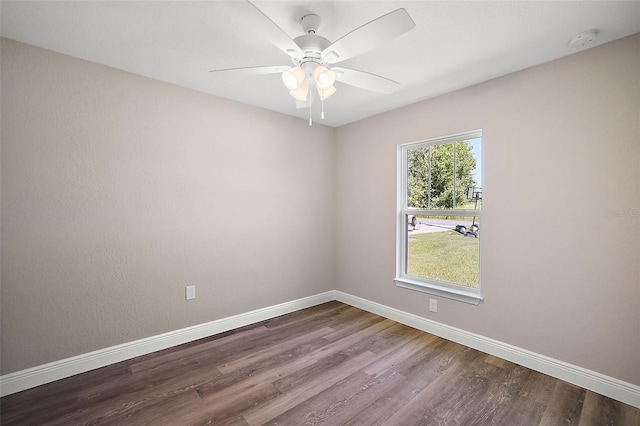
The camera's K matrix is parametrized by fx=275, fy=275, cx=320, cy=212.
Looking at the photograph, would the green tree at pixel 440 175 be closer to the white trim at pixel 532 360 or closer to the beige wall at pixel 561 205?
the beige wall at pixel 561 205

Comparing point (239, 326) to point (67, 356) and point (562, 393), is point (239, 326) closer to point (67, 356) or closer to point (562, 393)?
point (67, 356)

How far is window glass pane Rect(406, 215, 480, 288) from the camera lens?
267 centimetres

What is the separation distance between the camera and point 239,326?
2965mm

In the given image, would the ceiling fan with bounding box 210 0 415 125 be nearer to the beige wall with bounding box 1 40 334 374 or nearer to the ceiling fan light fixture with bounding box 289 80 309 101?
the ceiling fan light fixture with bounding box 289 80 309 101

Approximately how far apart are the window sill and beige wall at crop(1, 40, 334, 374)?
1.38 meters

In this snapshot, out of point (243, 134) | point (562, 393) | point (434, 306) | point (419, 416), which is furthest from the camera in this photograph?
point (243, 134)

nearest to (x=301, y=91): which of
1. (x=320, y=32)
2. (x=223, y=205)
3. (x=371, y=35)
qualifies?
(x=320, y=32)

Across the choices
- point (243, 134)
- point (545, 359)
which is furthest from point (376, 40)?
point (545, 359)

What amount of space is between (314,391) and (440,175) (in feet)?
7.63

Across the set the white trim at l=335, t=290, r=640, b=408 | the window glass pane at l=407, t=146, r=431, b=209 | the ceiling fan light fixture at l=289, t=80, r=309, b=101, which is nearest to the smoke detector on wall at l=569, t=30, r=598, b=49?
the window glass pane at l=407, t=146, r=431, b=209

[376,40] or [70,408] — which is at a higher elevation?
[376,40]

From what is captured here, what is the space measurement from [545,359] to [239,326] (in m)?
2.74

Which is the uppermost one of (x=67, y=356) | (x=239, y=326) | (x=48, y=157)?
(x=48, y=157)

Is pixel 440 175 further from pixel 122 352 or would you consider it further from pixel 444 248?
pixel 122 352
